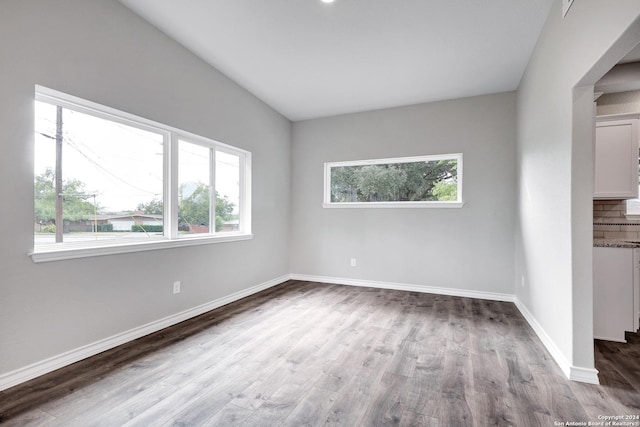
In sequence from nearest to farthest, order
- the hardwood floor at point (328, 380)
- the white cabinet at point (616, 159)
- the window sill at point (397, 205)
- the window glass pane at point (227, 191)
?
1. the hardwood floor at point (328, 380)
2. the white cabinet at point (616, 159)
3. the window glass pane at point (227, 191)
4. the window sill at point (397, 205)

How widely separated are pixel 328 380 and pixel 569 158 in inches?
88.3

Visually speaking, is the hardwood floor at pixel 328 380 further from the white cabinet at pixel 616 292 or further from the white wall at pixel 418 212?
the white wall at pixel 418 212

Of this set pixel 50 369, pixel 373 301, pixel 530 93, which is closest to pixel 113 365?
pixel 50 369

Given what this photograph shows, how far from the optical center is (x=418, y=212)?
431 cm

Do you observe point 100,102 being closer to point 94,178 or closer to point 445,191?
point 94,178

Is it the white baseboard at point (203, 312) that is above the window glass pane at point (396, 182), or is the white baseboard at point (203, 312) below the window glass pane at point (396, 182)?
below

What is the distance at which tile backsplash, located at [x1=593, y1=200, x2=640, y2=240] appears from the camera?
3.05 metres

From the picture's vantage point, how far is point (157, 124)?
2811 mm

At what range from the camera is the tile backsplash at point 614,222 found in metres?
3.05

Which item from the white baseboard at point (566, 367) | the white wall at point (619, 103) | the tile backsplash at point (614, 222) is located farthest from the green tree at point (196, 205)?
the white wall at point (619, 103)

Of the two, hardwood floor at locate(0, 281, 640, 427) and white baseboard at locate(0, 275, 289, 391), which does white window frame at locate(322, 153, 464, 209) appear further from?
white baseboard at locate(0, 275, 289, 391)

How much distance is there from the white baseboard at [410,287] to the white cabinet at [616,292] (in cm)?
126

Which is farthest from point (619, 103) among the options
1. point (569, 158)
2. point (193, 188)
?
point (193, 188)

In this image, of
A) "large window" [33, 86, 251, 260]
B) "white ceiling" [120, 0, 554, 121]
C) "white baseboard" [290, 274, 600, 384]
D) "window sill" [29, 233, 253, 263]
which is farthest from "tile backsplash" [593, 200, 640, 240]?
"window sill" [29, 233, 253, 263]
